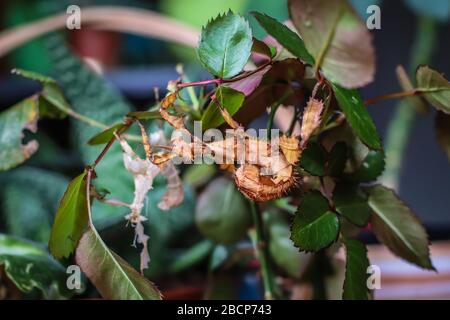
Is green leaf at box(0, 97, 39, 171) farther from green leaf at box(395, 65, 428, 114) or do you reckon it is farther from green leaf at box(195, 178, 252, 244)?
green leaf at box(395, 65, 428, 114)

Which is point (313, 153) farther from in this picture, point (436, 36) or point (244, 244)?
point (436, 36)

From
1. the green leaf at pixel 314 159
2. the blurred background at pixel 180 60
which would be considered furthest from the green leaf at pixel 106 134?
the blurred background at pixel 180 60

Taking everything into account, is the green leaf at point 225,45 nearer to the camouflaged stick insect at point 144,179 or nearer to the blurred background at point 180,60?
the camouflaged stick insect at point 144,179

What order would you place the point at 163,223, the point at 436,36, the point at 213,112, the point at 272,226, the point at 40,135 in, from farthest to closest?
the point at 436,36
the point at 40,135
the point at 163,223
the point at 272,226
the point at 213,112

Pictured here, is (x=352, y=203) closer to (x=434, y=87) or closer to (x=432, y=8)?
(x=434, y=87)
